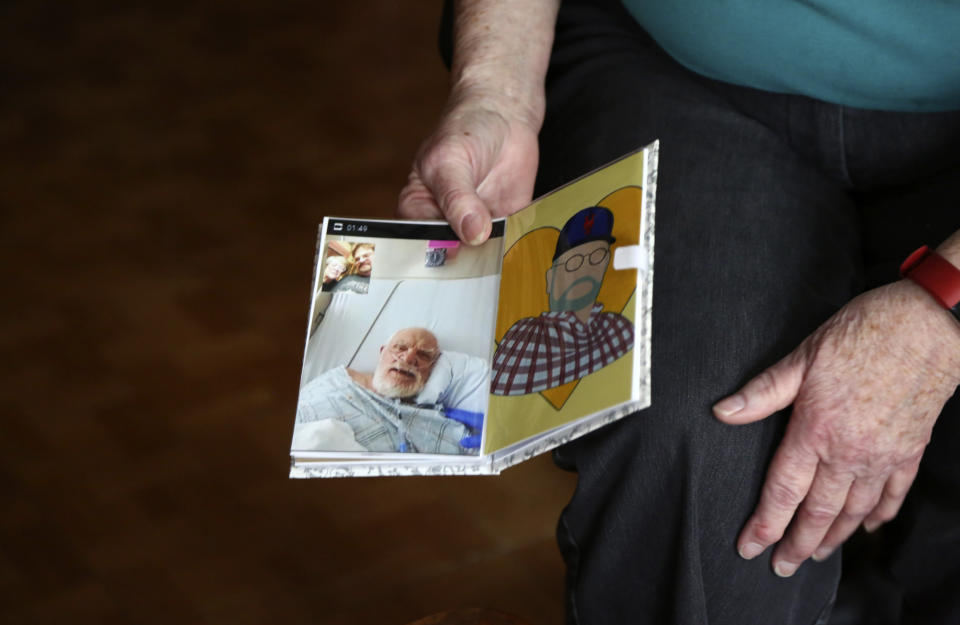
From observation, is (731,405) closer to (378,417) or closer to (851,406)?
(851,406)

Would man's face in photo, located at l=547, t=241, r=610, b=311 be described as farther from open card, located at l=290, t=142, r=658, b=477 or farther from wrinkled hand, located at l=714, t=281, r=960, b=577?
wrinkled hand, located at l=714, t=281, r=960, b=577

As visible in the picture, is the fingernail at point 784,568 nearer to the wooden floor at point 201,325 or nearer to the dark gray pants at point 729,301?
the dark gray pants at point 729,301

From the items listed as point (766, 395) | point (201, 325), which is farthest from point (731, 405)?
point (201, 325)

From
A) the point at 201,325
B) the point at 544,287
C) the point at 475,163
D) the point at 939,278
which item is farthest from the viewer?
the point at 201,325

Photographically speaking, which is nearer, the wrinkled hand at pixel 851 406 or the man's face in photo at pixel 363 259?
the wrinkled hand at pixel 851 406

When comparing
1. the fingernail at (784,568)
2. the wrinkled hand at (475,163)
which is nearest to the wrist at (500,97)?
the wrinkled hand at (475,163)

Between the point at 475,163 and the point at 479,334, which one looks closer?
the point at 479,334

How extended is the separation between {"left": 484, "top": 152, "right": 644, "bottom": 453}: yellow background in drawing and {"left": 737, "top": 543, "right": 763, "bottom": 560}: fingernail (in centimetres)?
21

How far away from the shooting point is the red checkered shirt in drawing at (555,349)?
2.10 feet

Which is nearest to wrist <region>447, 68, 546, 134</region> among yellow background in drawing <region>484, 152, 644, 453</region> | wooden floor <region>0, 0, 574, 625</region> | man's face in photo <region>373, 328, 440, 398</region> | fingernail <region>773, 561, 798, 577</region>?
yellow background in drawing <region>484, 152, 644, 453</region>

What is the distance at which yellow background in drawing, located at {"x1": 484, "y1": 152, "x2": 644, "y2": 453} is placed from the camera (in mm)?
628

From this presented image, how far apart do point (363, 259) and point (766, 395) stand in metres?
0.39

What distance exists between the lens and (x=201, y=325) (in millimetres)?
1581

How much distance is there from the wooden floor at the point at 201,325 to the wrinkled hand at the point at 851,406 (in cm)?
54
